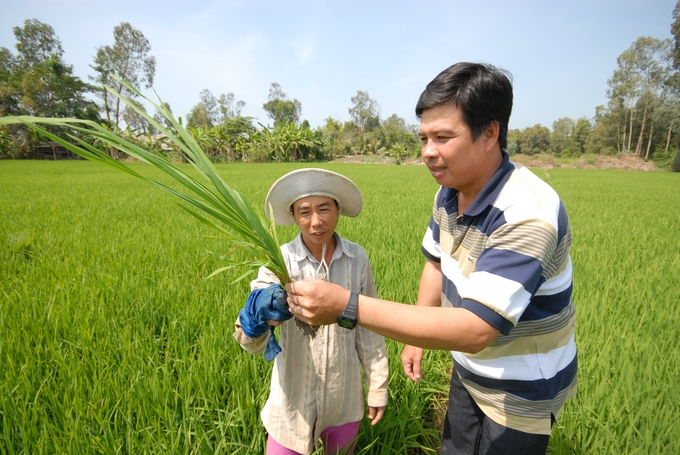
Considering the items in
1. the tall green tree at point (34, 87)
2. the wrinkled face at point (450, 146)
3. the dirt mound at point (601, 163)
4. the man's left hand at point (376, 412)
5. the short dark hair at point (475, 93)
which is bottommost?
the man's left hand at point (376, 412)

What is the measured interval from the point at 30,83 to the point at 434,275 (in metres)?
33.7

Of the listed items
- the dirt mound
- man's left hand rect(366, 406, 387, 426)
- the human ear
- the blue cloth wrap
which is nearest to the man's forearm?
the blue cloth wrap

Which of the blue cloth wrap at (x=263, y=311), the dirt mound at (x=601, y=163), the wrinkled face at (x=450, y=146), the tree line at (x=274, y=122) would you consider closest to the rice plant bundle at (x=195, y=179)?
the blue cloth wrap at (x=263, y=311)

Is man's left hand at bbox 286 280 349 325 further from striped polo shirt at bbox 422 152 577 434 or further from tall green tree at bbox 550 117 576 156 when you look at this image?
tall green tree at bbox 550 117 576 156

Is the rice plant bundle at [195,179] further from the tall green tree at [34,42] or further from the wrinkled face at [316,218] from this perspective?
the tall green tree at [34,42]

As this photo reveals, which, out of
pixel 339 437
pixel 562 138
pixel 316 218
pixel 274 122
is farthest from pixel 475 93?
pixel 562 138

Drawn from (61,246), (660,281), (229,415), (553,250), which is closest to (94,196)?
(61,246)

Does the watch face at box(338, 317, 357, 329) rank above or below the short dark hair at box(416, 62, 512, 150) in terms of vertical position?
below

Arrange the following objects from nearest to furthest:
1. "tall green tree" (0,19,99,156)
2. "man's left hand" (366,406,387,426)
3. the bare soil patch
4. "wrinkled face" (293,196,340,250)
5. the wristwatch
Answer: the wristwatch → "wrinkled face" (293,196,340,250) → "man's left hand" (366,406,387,426) → "tall green tree" (0,19,99,156) → the bare soil patch

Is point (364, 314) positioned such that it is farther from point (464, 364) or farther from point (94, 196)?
point (94, 196)

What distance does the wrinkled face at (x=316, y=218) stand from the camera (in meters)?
1.17

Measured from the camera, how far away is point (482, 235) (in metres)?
0.97

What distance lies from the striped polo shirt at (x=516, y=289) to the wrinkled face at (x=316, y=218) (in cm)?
42

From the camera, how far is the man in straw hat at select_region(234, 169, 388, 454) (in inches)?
46.8
